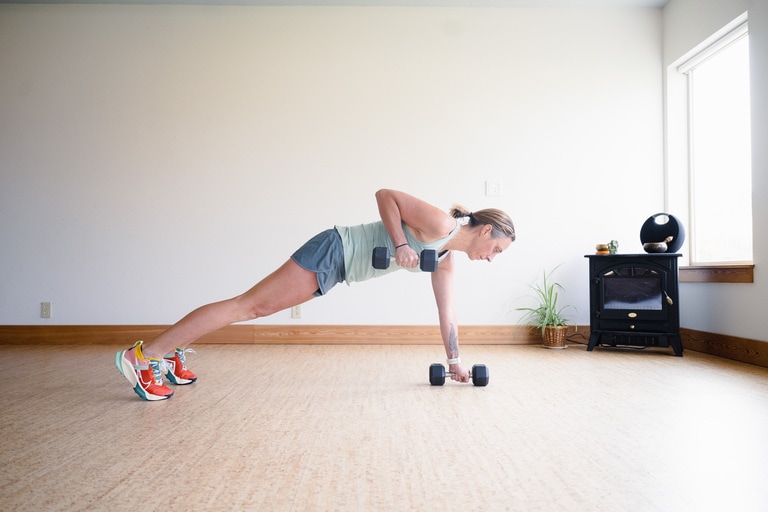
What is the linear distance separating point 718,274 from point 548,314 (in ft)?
3.78

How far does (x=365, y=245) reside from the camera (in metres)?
2.43

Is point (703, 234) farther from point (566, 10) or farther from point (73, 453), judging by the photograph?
point (73, 453)

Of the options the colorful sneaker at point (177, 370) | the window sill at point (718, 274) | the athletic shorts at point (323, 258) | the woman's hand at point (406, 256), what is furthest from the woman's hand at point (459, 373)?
the window sill at point (718, 274)

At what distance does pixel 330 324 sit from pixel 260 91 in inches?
75.6

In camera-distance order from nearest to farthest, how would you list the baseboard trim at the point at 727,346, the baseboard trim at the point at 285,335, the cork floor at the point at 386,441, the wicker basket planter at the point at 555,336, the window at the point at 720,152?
the cork floor at the point at 386,441 < the baseboard trim at the point at 727,346 < the window at the point at 720,152 < the wicker basket planter at the point at 555,336 < the baseboard trim at the point at 285,335

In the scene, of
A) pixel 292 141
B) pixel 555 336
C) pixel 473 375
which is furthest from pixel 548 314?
pixel 292 141

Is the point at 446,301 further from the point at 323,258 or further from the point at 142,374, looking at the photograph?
the point at 142,374

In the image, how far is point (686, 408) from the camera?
2.26m

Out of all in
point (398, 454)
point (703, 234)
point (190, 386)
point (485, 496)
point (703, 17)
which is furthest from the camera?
point (703, 234)

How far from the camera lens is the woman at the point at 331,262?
7.57 feet

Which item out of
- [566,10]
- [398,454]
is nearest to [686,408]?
[398,454]

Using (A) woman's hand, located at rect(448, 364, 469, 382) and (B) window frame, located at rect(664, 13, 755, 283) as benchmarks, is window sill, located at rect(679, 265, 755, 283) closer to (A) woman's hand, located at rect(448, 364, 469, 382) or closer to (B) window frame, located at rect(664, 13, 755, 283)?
(B) window frame, located at rect(664, 13, 755, 283)

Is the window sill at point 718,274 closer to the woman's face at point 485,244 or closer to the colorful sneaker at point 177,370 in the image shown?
the woman's face at point 485,244

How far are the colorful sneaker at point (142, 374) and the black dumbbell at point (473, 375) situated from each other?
1.17m
